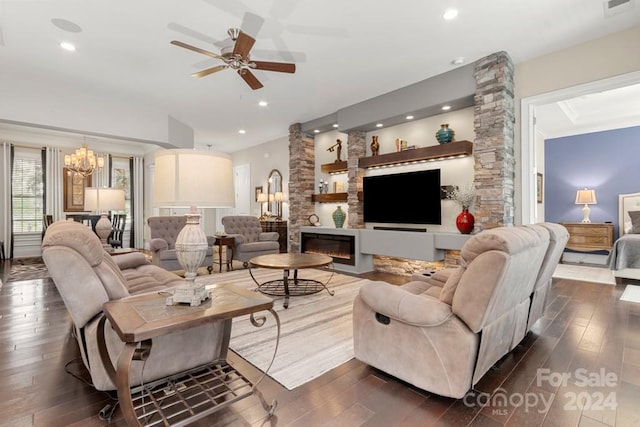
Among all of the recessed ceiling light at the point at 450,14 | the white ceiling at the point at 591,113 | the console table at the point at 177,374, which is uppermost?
the recessed ceiling light at the point at 450,14

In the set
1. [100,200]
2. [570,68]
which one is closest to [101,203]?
[100,200]

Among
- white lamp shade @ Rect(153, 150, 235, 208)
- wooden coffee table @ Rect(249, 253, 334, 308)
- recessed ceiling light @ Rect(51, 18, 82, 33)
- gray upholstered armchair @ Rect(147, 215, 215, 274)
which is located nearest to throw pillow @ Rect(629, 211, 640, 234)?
wooden coffee table @ Rect(249, 253, 334, 308)

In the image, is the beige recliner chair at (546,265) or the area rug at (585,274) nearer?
the beige recliner chair at (546,265)

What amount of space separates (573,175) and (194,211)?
808 centimetres

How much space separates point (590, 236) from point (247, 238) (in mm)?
6957

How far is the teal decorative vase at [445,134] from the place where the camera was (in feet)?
15.6

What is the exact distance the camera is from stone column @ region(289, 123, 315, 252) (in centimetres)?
679

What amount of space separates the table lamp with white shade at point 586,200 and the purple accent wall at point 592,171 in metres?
0.11

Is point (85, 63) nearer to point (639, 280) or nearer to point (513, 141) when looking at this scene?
point (513, 141)

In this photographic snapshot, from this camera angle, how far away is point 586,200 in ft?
21.1

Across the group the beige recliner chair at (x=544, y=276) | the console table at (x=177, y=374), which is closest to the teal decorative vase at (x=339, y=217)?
the beige recliner chair at (x=544, y=276)

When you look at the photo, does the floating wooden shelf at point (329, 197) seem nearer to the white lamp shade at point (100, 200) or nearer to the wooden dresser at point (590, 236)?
the white lamp shade at point (100, 200)

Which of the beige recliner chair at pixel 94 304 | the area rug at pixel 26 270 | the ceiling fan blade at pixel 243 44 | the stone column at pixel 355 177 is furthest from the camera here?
the stone column at pixel 355 177

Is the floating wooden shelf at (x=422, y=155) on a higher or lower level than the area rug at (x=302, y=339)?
higher
